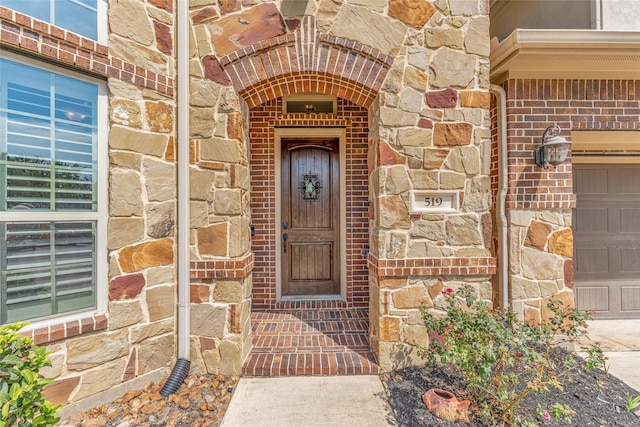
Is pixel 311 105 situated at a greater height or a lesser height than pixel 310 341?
greater

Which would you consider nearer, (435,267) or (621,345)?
(435,267)

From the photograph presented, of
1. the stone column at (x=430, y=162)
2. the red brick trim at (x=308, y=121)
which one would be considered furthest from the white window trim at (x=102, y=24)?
the stone column at (x=430, y=162)

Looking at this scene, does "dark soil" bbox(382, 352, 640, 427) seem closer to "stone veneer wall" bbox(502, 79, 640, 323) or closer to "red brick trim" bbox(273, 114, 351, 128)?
"stone veneer wall" bbox(502, 79, 640, 323)

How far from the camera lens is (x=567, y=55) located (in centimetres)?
277

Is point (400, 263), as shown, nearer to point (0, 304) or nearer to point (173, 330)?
point (173, 330)

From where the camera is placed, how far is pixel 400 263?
2.57 m

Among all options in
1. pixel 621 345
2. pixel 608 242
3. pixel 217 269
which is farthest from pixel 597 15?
pixel 217 269

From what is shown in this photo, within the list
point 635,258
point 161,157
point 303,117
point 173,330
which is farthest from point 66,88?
point 635,258

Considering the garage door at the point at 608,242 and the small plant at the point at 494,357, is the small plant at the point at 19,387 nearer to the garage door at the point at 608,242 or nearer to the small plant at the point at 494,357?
the small plant at the point at 494,357

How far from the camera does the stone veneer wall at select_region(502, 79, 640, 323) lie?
300cm

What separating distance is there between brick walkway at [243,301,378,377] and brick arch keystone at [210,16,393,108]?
233cm

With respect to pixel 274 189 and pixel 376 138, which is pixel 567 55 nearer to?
pixel 376 138

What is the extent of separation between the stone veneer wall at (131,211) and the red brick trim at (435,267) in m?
1.80

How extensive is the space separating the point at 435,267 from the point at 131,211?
2.47 meters
